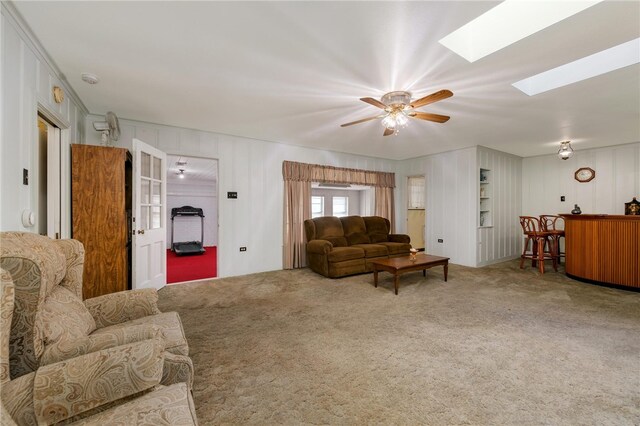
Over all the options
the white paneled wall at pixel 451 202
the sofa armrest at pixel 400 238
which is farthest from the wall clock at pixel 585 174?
the sofa armrest at pixel 400 238

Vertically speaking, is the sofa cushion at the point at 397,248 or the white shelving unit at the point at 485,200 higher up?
the white shelving unit at the point at 485,200

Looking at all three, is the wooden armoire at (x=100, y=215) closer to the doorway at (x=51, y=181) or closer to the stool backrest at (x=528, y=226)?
the doorway at (x=51, y=181)

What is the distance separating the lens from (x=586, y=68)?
266 cm

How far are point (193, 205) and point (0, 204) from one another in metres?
7.98

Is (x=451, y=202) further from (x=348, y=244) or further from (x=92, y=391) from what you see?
(x=92, y=391)

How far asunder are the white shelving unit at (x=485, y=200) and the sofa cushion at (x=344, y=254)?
9.70ft

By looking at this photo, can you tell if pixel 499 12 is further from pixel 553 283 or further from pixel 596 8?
pixel 553 283

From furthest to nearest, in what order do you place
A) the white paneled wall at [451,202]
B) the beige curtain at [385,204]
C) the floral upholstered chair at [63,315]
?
the beige curtain at [385,204] → the white paneled wall at [451,202] → the floral upholstered chair at [63,315]

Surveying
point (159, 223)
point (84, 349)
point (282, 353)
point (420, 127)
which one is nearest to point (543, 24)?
point (420, 127)

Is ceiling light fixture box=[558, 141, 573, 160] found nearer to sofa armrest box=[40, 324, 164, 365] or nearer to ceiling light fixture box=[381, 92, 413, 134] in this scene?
ceiling light fixture box=[381, 92, 413, 134]

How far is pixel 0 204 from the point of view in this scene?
1655 millimetres

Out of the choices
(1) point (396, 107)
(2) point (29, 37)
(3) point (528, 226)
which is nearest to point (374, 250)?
(1) point (396, 107)

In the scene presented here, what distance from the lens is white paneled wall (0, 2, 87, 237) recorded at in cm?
173

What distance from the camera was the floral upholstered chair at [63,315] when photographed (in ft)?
3.57
